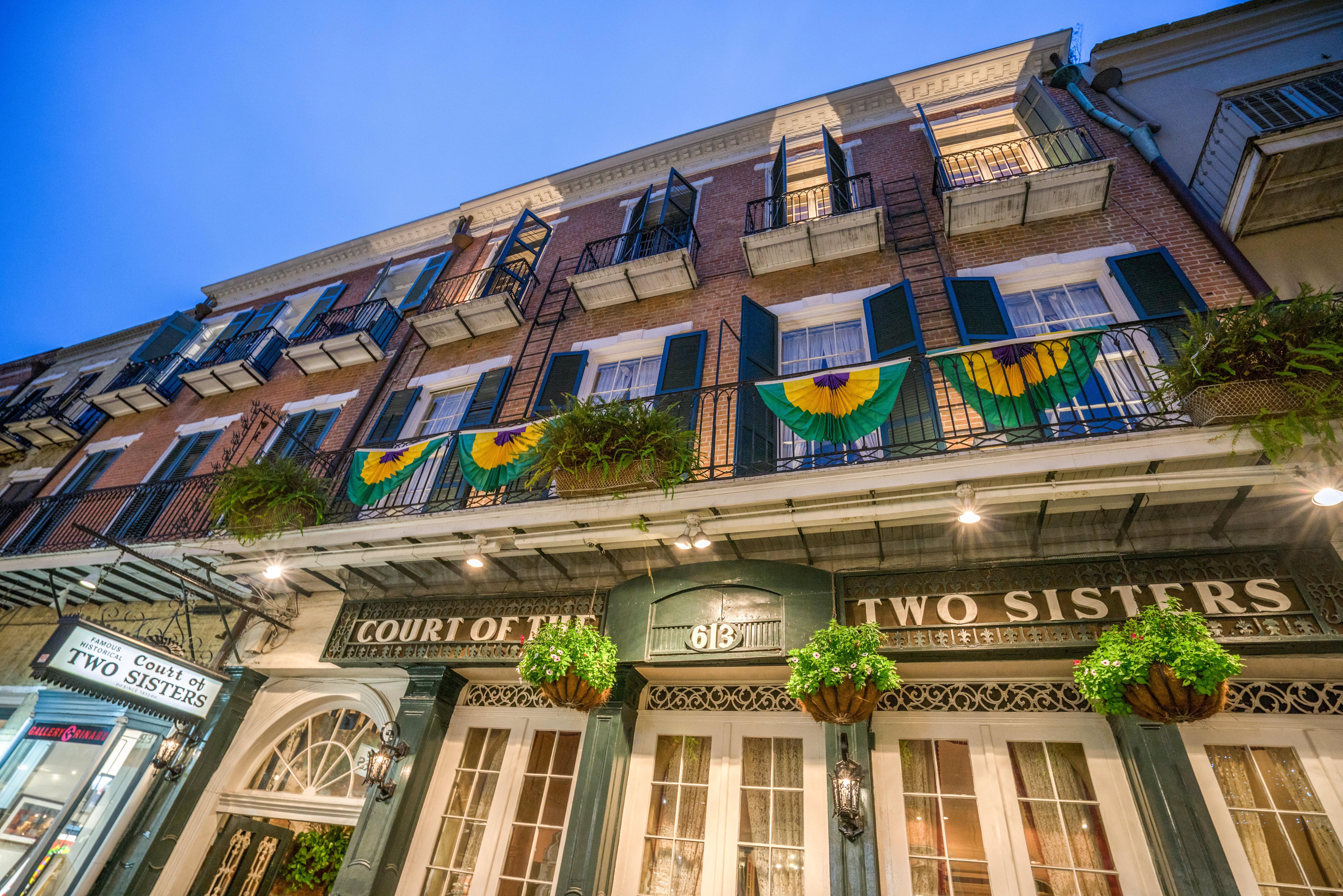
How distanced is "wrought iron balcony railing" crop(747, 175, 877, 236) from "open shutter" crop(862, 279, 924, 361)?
141 cm

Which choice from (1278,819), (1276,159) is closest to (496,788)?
(1278,819)

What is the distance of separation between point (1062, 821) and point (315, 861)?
30.8 ft

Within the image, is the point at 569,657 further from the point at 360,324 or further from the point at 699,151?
the point at 699,151

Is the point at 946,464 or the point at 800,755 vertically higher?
the point at 946,464

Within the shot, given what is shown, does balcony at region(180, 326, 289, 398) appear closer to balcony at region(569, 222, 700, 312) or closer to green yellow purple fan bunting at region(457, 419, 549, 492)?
balcony at region(569, 222, 700, 312)

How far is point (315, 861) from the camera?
8227mm

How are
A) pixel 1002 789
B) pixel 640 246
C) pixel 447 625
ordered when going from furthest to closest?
1. pixel 640 246
2. pixel 447 625
3. pixel 1002 789

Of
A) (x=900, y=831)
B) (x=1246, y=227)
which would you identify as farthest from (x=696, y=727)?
(x=1246, y=227)

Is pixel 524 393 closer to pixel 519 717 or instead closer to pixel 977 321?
pixel 519 717

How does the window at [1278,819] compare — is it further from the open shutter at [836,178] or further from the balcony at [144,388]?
the balcony at [144,388]

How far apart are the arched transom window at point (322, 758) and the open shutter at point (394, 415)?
3.92 meters

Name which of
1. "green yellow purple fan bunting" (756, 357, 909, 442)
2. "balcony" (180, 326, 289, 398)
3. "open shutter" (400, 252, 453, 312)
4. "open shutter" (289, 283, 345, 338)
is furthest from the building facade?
"open shutter" (289, 283, 345, 338)

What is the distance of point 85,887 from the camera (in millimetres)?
6258

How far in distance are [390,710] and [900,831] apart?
17.7ft
